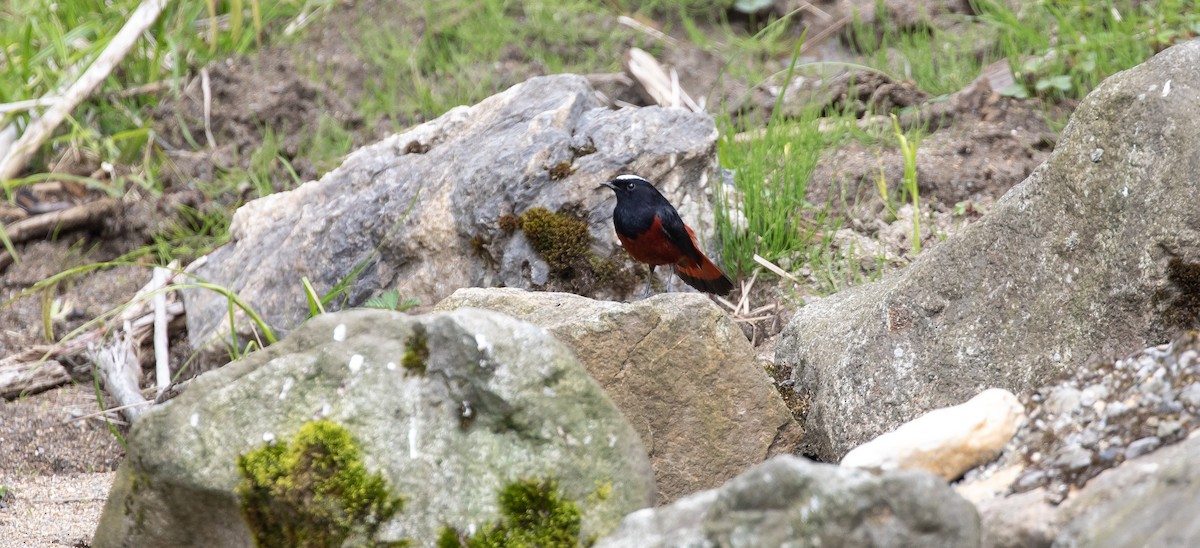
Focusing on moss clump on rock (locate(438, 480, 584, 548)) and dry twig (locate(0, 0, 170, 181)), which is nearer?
moss clump on rock (locate(438, 480, 584, 548))

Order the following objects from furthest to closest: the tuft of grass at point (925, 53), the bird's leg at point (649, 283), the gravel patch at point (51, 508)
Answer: the tuft of grass at point (925, 53)
the bird's leg at point (649, 283)
the gravel patch at point (51, 508)

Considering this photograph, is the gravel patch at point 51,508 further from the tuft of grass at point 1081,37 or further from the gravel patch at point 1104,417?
the tuft of grass at point 1081,37

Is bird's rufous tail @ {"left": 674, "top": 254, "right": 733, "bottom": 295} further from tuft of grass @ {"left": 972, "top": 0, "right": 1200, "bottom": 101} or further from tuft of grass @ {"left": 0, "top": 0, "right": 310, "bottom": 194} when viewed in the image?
tuft of grass @ {"left": 0, "top": 0, "right": 310, "bottom": 194}

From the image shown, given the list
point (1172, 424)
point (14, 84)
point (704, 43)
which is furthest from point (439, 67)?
Result: point (1172, 424)

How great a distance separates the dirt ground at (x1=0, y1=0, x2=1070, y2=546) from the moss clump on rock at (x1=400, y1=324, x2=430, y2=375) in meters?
1.38

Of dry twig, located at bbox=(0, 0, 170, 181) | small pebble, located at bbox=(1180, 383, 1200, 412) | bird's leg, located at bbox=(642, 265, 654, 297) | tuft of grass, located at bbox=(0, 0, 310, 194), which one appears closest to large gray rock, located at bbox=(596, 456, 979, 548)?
small pebble, located at bbox=(1180, 383, 1200, 412)

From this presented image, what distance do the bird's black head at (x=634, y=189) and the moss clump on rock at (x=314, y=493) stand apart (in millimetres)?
2056

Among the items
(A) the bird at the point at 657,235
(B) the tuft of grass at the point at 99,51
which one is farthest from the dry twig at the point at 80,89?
(A) the bird at the point at 657,235

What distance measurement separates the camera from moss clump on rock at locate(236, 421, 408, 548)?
98.7 inches

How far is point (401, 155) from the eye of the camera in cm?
518

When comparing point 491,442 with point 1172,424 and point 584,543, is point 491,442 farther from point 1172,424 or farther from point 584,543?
point 1172,424

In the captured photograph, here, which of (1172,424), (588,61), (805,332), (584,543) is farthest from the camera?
(588,61)

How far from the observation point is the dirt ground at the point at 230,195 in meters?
4.33

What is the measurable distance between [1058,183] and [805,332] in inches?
37.6
